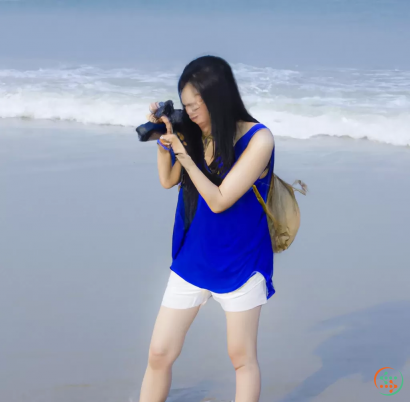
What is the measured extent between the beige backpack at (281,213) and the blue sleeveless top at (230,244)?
5 centimetres

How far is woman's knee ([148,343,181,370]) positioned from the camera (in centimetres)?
229

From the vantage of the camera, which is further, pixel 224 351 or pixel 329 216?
pixel 329 216

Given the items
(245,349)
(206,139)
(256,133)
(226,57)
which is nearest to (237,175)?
(256,133)

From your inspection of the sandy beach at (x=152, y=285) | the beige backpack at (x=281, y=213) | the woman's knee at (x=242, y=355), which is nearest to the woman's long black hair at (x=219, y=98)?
the beige backpack at (x=281, y=213)

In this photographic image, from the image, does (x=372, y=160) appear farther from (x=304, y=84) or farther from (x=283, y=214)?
(x=304, y=84)

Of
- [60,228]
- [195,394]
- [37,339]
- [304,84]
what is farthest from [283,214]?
[304,84]

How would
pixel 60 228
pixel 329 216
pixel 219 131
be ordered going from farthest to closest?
pixel 329 216, pixel 60 228, pixel 219 131

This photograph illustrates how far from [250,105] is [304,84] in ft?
8.14

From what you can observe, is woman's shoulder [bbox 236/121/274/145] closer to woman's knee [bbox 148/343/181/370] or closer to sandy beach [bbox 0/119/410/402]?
woman's knee [bbox 148/343/181/370]

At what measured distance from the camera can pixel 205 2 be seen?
2192 centimetres

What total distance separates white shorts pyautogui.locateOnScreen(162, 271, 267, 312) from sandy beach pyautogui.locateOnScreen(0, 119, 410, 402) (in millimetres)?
775

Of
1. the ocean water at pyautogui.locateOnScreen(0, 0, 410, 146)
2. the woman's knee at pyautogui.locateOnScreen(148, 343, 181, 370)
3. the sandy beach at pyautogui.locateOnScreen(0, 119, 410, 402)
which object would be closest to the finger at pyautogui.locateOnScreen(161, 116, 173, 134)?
the woman's knee at pyautogui.locateOnScreen(148, 343, 181, 370)

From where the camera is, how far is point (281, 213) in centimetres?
232

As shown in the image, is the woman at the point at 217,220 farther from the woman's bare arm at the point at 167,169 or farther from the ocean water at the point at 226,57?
the ocean water at the point at 226,57
